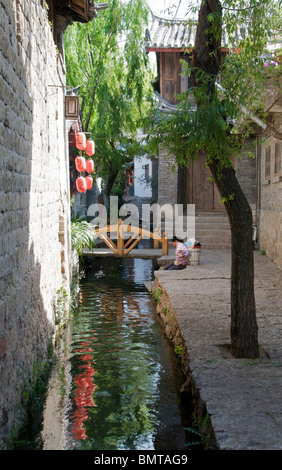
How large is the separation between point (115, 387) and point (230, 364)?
1.41 metres

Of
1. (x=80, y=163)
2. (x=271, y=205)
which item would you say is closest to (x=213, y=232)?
(x=271, y=205)

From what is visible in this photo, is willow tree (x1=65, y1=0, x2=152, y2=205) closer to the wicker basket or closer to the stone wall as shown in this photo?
the wicker basket

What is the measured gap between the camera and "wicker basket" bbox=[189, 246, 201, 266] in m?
11.9

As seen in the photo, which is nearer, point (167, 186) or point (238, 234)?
point (238, 234)

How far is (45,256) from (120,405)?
2.39 metres

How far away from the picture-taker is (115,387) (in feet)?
18.8

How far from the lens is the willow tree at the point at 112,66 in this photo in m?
16.8

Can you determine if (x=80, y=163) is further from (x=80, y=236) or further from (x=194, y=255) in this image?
(x=194, y=255)

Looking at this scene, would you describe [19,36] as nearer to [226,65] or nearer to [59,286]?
[226,65]

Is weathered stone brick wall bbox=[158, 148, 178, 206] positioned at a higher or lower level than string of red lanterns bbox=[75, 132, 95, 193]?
lower

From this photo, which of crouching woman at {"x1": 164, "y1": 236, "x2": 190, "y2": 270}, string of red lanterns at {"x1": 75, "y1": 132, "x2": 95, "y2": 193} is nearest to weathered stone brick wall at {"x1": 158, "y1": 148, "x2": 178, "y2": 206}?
string of red lanterns at {"x1": 75, "y1": 132, "x2": 95, "y2": 193}

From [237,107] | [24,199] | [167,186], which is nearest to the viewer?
[237,107]

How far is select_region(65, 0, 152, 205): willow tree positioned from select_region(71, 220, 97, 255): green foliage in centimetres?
361

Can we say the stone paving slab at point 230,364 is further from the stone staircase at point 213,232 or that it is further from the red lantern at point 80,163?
the stone staircase at point 213,232
